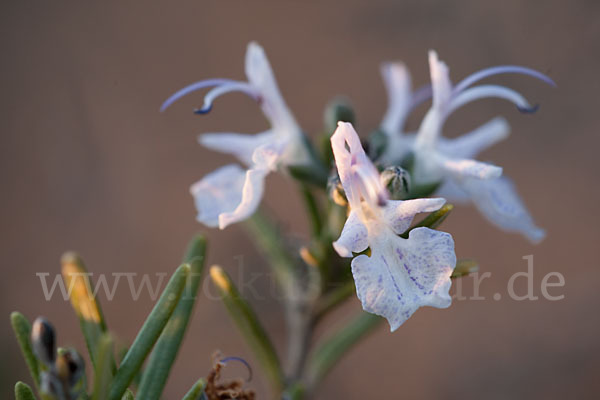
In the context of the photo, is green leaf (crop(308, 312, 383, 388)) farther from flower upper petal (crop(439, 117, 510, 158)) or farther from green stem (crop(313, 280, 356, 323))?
flower upper petal (crop(439, 117, 510, 158))

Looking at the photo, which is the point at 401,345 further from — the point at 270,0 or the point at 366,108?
the point at 270,0

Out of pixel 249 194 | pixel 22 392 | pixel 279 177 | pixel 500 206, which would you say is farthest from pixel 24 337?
pixel 279 177

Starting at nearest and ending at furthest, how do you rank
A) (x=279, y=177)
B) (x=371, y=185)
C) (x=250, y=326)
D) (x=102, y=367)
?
(x=102, y=367)
(x=371, y=185)
(x=250, y=326)
(x=279, y=177)

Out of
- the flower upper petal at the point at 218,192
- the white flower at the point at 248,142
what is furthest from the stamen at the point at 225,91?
the flower upper petal at the point at 218,192

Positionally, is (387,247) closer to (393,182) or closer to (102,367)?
(393,182)

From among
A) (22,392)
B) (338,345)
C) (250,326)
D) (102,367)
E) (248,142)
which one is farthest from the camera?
(338,345)

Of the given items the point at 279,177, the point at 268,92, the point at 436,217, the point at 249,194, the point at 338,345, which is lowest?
the point at 338,345

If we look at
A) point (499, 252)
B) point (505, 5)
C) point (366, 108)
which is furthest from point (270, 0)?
point (499, 252)

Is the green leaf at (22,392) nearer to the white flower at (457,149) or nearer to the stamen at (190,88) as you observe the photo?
the stamen at (190,88)
